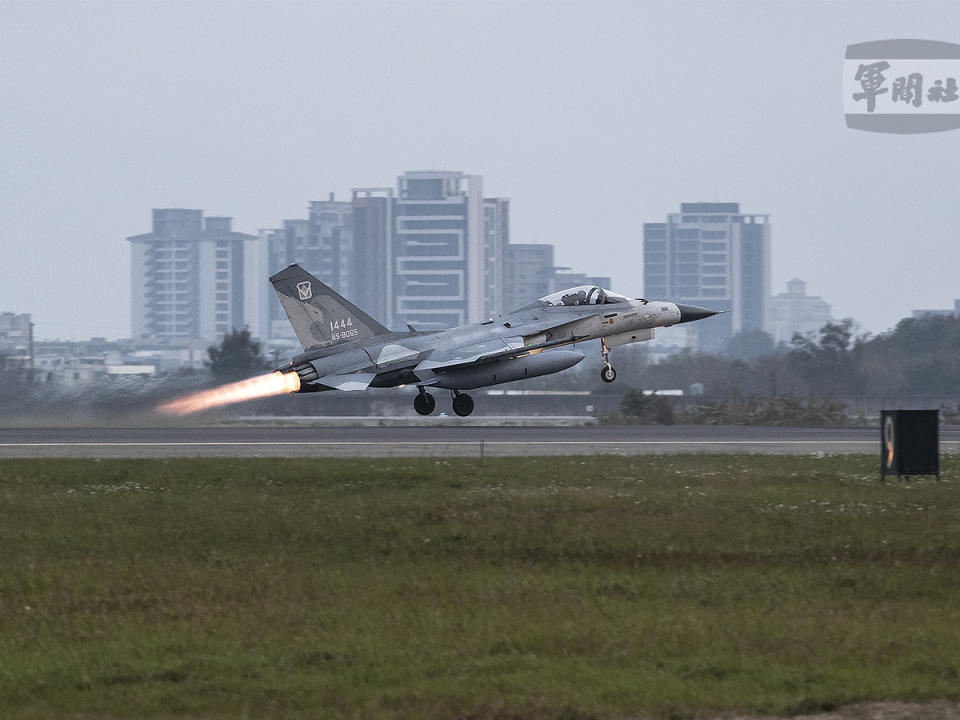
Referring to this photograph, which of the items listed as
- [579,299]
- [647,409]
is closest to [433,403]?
[579,299]

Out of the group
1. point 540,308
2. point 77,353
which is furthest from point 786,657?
point 77,353

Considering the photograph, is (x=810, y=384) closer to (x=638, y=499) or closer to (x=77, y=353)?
(x=638, y=499)

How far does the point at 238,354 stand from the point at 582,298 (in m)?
26.4

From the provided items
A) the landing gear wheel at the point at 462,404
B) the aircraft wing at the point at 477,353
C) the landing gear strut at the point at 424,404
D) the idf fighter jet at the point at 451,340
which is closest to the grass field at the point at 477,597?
the idf fighter jet at the point at 451,340

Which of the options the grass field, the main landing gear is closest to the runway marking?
the main landing gear

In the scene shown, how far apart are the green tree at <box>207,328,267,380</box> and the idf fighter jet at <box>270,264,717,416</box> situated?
22.3 metres

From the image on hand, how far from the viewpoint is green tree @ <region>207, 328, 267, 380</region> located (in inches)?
2288

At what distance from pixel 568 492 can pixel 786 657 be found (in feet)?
34.4

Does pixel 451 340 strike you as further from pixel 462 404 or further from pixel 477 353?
pixel 462 404

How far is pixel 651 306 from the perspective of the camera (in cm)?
3888

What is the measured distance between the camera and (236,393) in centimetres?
3791

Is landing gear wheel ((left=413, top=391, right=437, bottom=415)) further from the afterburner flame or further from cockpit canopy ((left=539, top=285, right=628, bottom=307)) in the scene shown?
cockpit canopy ((left=539, top=285, right=628, bottom=307))

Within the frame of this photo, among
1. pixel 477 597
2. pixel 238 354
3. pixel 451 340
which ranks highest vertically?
pixel 451 340

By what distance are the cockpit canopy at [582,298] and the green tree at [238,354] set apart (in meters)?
22.1
